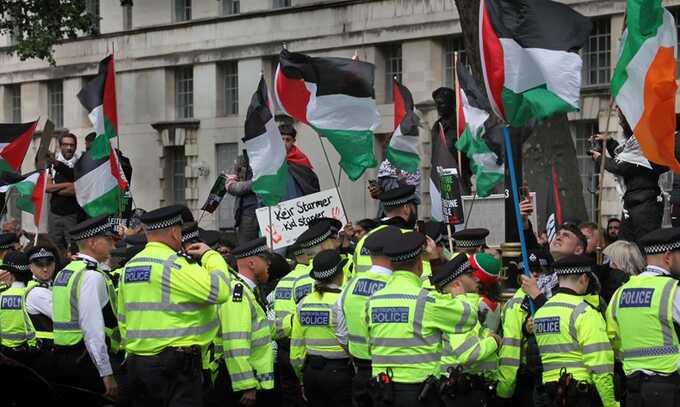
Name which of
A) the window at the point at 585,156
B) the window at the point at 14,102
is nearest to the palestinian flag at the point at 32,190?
the window at the point at 585,156

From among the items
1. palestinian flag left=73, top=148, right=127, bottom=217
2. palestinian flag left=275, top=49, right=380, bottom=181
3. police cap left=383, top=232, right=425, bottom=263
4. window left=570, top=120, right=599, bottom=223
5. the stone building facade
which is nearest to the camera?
police cap left=383, top=232, right=425, bottom=263

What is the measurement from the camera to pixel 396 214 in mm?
12438

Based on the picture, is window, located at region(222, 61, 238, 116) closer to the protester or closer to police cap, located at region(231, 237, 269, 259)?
the protester

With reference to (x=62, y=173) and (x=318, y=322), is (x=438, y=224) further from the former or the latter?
(x=62, y=173)

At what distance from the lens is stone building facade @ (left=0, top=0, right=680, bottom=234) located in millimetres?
34000

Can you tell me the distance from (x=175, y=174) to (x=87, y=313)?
2955 centimetres

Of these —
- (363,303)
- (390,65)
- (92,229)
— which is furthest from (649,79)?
(390,65)

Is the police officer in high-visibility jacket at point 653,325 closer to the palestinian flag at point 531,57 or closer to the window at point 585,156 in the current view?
the palestinian flag at point 531,57

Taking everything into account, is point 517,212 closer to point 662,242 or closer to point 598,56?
point 662,242

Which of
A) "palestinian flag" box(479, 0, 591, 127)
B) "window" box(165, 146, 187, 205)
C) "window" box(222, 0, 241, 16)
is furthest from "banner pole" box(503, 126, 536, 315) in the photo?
"window" box(165, 146, 187, 205)

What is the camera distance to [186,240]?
1280 cm

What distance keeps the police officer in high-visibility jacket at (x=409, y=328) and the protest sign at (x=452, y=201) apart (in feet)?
17.4

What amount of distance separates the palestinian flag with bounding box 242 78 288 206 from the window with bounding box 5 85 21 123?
29.0 metres

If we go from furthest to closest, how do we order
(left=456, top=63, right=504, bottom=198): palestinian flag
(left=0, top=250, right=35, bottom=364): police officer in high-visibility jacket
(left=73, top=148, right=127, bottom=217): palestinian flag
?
1. (left=73, top=148, right=127, bottom=217): palestinian flag
2. (left=456, top=63, right=504, bottom=198): palestinian flag
3. (left=0, top=250, right=35, bottom=364): police officer in high-visibility jacket
